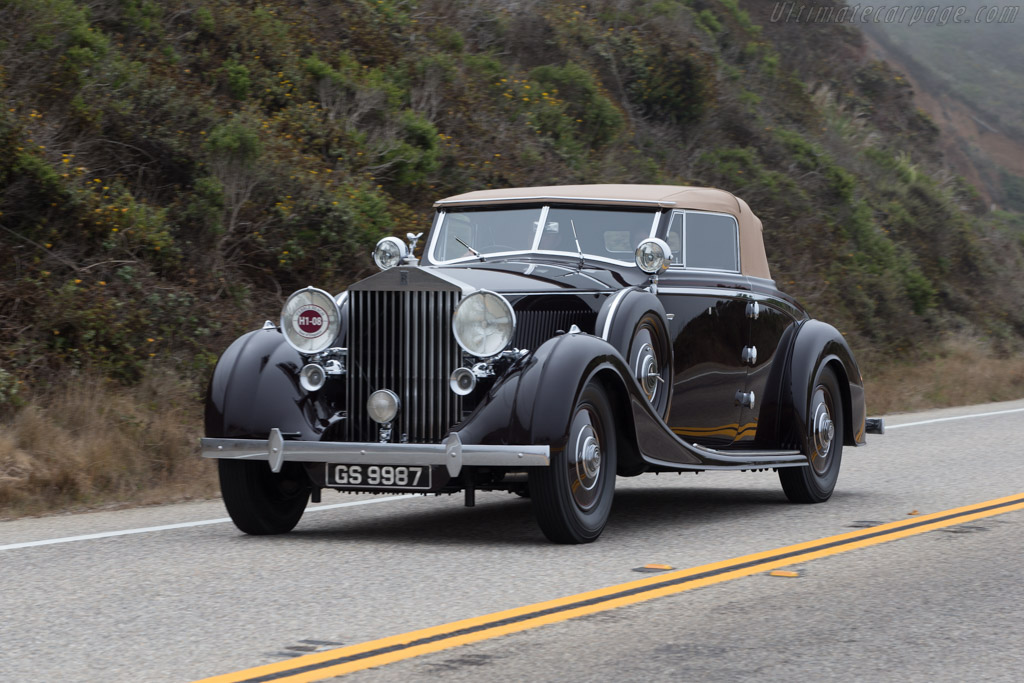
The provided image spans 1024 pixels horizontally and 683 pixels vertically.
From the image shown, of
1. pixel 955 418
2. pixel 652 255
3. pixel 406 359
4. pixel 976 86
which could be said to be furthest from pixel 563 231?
pixel 976 86

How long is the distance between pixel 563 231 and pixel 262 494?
262 centimetres

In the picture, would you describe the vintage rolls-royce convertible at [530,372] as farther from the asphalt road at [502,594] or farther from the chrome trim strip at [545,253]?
the asphalt road at [502,594]

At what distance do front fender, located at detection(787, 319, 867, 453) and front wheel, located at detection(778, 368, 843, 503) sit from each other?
0.07 metres

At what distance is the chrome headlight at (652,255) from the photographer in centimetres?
797

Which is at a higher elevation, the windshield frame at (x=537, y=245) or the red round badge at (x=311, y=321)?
the windshield frame at (x=537, y=245)

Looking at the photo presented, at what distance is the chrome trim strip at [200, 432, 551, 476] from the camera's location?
21.2 ft

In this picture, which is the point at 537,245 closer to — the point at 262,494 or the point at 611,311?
the point at 611,311

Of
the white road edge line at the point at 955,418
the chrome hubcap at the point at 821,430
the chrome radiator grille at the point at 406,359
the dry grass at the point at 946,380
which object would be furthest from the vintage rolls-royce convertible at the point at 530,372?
the dry grass at the point at 946,380

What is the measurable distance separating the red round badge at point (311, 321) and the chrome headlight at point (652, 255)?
2.02 meters

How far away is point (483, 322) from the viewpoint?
6863mm

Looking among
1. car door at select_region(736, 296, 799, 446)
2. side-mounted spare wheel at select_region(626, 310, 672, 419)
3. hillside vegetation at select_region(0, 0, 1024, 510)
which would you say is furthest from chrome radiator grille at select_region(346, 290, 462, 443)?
hillside vegetation at select_region(0, 0, 1024, 510)

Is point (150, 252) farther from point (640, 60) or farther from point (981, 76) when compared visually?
point (981, 76)

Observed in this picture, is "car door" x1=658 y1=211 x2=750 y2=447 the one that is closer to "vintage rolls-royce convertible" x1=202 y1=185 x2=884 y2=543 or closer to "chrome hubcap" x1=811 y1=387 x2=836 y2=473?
"vintage rolls-royce convertible" x1=202 y1=185 x2=884 y2=543

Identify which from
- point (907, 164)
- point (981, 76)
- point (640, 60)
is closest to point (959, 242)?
point (907, 164)
